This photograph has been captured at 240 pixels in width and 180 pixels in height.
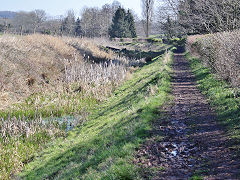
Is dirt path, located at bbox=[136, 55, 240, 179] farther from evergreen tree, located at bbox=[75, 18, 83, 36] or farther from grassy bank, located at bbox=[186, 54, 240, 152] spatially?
evergreen tree, located at bbox=[75, 18, 83, 36]

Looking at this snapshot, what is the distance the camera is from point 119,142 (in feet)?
20.3

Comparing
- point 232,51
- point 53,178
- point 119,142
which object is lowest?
point 53,178

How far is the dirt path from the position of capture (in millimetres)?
4285

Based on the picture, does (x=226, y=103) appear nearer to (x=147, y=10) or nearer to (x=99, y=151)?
(x=99, y=151)

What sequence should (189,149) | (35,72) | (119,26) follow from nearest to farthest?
(189,149), (35,72), (119,26)

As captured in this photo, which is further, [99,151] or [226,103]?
[226,103]

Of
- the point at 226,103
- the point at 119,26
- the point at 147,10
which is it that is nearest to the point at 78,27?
the point at 119,26

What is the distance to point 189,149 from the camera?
17.2 ft

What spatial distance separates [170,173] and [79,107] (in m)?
8.76

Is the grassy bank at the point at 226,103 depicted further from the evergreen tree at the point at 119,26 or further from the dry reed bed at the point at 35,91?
the evergreen tree at the point at 119,26

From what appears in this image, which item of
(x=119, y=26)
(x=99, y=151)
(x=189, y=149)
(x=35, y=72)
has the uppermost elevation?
(x=119, y=26)

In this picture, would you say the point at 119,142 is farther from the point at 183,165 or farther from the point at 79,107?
the point at 79,107

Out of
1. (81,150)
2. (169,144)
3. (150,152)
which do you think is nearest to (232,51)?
(169,144)

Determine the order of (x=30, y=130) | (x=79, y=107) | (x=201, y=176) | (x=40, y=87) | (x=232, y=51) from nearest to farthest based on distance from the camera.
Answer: (x=201, y=176) < (x=232, y=51) < (x=30, y=130) < (x=79, y=107) < (x=40, y=87)
